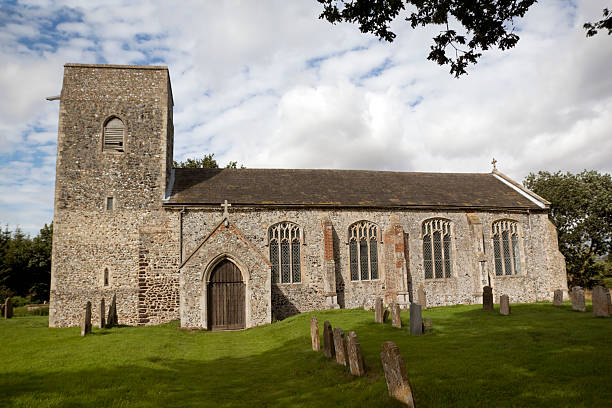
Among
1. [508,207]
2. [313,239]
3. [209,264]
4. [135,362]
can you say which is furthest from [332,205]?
[135,362]

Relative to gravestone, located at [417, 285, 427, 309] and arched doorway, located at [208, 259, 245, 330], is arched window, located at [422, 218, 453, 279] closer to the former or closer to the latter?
gravestone, located at [417, 285, 427, 309]

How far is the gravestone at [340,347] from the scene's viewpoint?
32.6 ft

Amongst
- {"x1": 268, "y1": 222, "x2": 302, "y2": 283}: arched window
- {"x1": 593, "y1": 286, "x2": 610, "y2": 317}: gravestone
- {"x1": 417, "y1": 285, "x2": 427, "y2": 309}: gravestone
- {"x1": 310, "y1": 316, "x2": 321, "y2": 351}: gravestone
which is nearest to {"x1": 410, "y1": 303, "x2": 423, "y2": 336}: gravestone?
{"x1": 310, "y1": 316, "x2": 321, "y2": 351}: gravestone

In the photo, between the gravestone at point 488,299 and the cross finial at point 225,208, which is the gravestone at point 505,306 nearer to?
the gravestone at point 488,299

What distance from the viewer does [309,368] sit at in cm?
1030

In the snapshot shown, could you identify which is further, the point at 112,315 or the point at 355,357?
the point at 112,315

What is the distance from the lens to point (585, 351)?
9.30 m

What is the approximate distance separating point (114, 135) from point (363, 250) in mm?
15794

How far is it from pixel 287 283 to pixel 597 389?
1630 cm

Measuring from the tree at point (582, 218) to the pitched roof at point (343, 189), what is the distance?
40.2 ft

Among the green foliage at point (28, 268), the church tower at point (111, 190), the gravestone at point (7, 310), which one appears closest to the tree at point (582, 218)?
the church tower at point (111, 190)

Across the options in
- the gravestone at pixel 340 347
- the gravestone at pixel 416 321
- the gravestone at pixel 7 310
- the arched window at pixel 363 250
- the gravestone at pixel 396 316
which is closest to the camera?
the gravestone at pixel 340 347

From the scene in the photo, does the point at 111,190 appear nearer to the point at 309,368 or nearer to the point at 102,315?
the point at 102,315

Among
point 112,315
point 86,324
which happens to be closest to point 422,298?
point 112,315
